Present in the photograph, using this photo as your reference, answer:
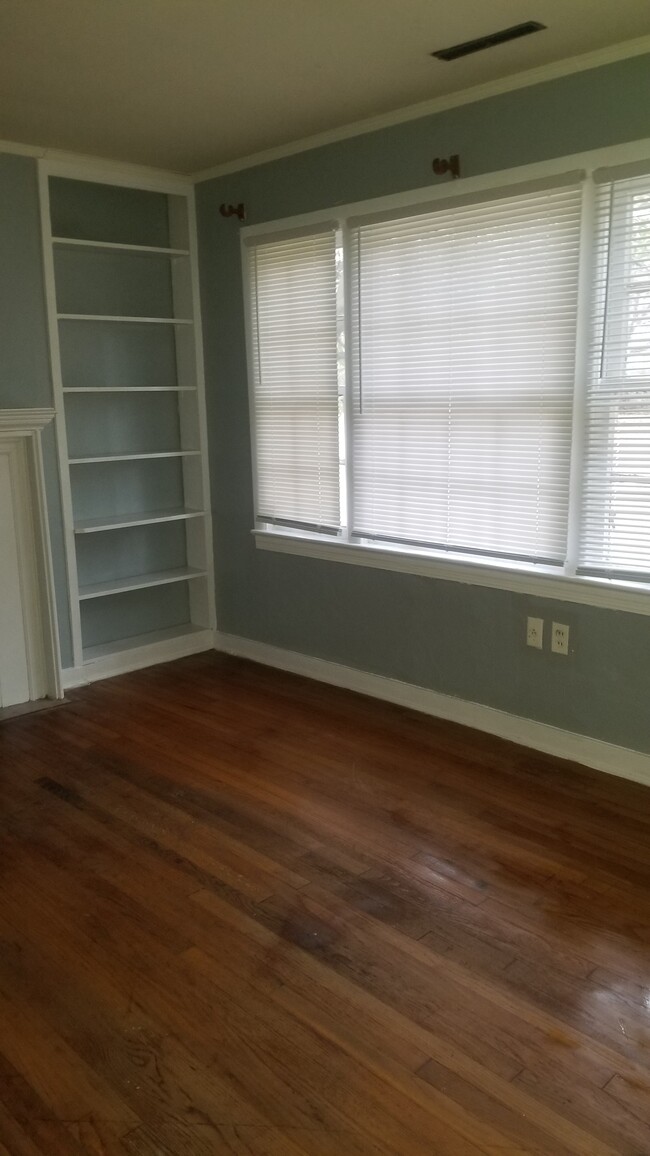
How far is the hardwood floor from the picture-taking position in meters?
1.79

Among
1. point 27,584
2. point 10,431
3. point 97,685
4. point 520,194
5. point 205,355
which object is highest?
point 520,194

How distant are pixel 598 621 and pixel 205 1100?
214cm

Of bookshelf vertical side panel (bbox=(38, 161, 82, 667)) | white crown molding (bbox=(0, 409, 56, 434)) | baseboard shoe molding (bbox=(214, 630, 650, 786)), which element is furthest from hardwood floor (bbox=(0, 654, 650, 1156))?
white crown molding (bbox=(0, 409, 56, 434))

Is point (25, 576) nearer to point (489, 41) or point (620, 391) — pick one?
point (620, 391)

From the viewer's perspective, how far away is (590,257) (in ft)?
9.97

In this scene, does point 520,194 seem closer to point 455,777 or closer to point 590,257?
point 590,257

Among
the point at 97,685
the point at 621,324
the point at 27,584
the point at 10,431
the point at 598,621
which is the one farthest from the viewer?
the point at 97,685

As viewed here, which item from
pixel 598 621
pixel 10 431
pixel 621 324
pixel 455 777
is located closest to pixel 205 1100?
pixel 455 777

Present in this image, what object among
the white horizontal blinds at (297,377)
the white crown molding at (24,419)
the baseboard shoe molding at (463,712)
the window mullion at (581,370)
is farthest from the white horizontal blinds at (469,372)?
the white crown molding at (24,419)

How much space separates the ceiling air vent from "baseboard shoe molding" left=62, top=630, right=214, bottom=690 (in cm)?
312

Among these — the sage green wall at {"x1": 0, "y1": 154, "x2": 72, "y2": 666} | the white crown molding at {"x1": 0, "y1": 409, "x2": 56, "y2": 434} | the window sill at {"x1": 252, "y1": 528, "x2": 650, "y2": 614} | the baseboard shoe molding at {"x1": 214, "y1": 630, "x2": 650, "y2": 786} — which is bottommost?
the baseboard shoe molding at {"x1": 214, "y1": 630, "x2": 650, "y2": 786}

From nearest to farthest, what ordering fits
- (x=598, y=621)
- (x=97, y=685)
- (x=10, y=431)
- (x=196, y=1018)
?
(x=196, y=1018)
(x=598, y=621)
(x=10, y=431)
(x=97, y=685)

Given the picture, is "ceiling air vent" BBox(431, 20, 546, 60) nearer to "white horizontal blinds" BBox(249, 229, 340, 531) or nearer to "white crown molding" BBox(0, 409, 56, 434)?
"white horizontal blinds" BBox(249, 229, 340, 531)

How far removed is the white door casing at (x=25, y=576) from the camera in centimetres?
394
